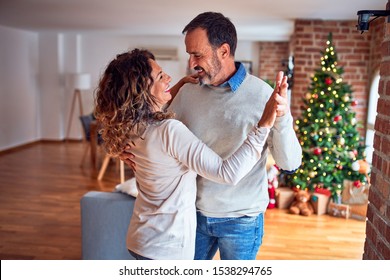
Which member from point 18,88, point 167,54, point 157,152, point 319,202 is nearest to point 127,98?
point 157,152

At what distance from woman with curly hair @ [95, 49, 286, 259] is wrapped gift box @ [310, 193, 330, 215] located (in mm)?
3321

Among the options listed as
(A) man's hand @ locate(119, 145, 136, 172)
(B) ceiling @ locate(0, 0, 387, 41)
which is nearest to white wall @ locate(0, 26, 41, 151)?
(B) ceiling @ locate(0, 0, 387, 41)

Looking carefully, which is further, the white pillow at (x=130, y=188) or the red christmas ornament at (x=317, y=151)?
the red christmas ornament at (x=317, y=151)

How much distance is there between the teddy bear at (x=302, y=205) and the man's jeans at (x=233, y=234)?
300 cm

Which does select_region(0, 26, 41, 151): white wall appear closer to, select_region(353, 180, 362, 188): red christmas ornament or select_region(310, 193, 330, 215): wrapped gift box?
select_region(310, 193, 330, 215): wrapped gift box

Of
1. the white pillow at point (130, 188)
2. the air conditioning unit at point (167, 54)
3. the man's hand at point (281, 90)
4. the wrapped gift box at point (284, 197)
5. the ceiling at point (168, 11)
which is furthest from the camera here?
the air conditioning unit at point (167, 54)

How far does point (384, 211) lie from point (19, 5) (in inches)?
181

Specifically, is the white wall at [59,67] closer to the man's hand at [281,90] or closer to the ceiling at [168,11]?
the ceiling at [168,11]

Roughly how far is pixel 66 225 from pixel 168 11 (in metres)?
2.64

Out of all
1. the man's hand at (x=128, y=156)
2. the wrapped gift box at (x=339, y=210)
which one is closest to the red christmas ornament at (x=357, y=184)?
the wrapped gift box at (x=339, y=210)

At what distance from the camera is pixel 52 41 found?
8.53 metres

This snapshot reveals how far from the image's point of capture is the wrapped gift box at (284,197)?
4.59 m

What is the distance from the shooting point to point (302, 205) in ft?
14.6

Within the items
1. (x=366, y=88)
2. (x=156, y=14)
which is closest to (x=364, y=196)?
(x=366, y=88)
